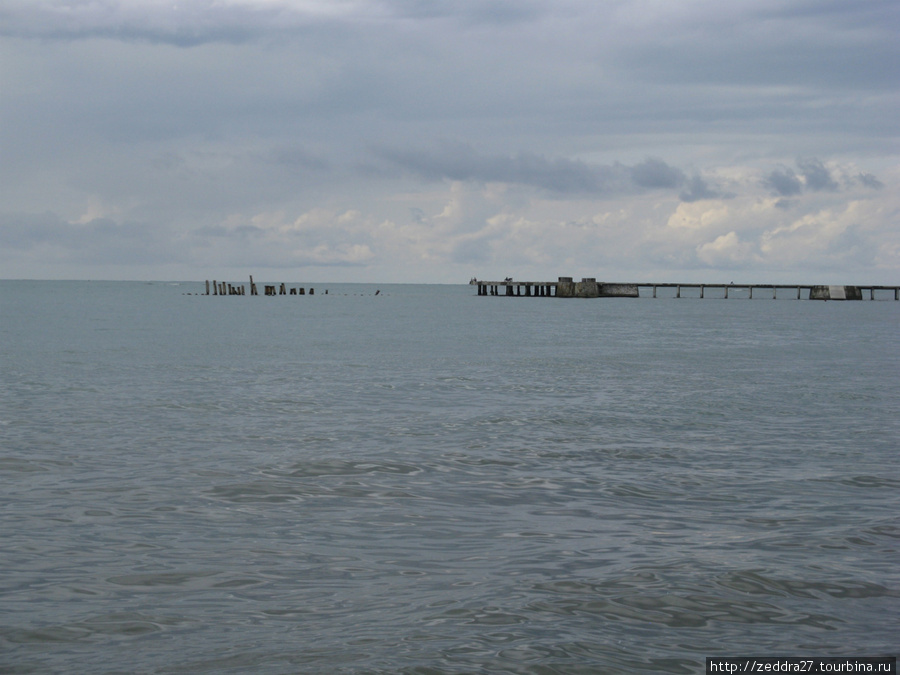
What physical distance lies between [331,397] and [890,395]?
13751 mm

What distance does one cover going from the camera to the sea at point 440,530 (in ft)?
20.4

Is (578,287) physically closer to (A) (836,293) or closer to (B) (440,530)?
(A) (836,293)

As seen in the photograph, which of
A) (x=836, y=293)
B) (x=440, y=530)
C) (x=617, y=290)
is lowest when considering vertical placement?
(x=440, y=530)

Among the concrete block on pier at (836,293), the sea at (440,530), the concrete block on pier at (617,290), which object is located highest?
the concrete block on pier at (617,290)

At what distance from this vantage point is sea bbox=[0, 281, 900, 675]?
6229 millimetres

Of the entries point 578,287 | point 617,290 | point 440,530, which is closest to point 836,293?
A: point 617,290

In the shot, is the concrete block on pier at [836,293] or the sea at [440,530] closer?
→ the sea at [440,530]

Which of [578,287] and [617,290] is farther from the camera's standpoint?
[617,290]

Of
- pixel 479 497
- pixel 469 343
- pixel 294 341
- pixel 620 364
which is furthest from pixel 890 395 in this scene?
pixel 294 341

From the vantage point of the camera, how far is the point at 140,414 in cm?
1764

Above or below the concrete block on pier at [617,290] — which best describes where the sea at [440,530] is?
below

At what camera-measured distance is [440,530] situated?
9094mm

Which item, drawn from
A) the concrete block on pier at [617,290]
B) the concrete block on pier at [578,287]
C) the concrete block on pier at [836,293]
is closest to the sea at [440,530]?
the concrete block on pier at [578,287]

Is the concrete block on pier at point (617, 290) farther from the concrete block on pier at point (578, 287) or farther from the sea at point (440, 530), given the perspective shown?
the sea at point (440, 530)
